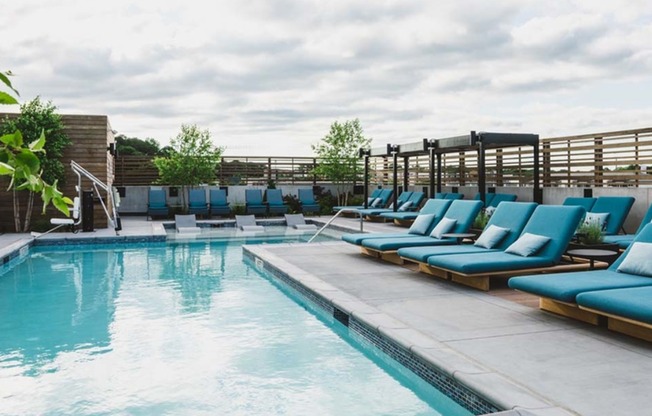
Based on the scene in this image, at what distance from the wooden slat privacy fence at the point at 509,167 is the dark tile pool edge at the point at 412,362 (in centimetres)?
802

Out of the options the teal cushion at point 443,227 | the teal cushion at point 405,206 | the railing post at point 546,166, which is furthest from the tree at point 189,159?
the teal cushion at point 443,227

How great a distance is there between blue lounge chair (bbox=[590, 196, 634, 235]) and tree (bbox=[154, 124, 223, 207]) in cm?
1260

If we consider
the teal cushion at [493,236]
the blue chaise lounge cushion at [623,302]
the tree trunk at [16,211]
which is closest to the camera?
the blue chaise lounge cushion at [623,302]

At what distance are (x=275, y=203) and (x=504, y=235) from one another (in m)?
12.5

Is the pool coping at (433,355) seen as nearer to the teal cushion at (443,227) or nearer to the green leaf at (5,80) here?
the teal cushion at (443,227)

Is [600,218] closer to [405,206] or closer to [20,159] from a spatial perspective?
[405,206]

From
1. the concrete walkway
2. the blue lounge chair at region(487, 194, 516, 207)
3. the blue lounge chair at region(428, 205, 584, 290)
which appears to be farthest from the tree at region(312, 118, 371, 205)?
the blue lounge chair at region(428, 205, 584, 290)

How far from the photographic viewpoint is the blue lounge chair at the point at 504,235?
740 cm

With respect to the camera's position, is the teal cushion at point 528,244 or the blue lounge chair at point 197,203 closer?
the teal cushion at point 528,244

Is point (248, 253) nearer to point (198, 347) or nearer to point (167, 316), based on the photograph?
point (167, 316)

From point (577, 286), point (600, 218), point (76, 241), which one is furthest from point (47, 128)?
point (577, 286)

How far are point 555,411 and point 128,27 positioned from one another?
34.8ft

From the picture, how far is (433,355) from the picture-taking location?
4246 millimetres

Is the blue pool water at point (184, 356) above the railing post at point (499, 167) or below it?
below
